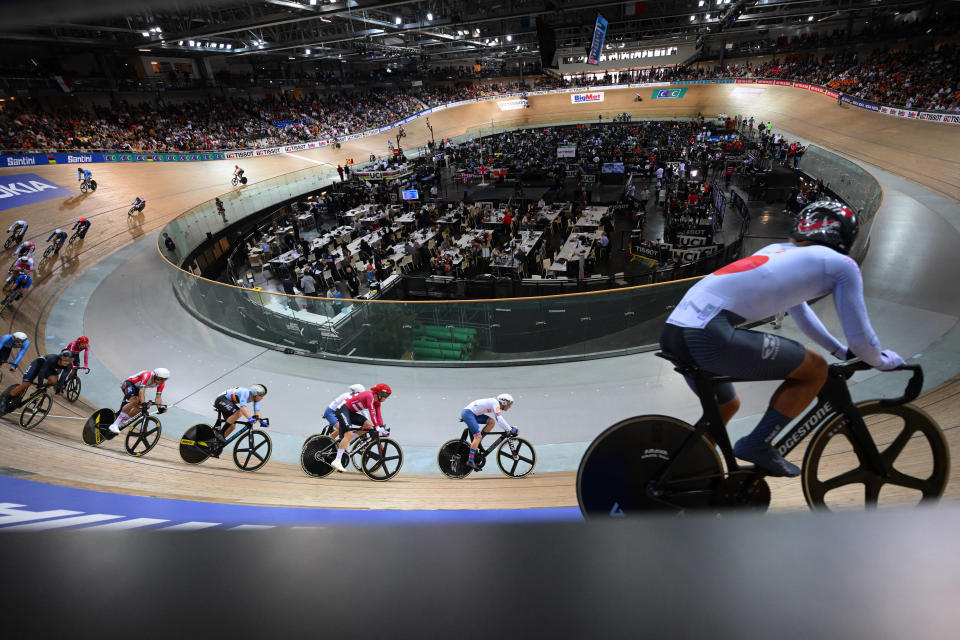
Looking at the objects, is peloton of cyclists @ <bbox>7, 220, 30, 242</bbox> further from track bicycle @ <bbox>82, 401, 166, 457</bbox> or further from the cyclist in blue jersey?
track bicycle @ <bbox>82, 401, 166, 457</bbox>

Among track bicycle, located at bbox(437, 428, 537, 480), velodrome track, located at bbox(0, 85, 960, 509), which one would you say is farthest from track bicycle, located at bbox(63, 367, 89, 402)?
track bicycle, located at bbox(437, 428, 537, 480)

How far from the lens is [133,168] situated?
79.6ft

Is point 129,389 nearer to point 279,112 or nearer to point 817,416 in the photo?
point 817,416

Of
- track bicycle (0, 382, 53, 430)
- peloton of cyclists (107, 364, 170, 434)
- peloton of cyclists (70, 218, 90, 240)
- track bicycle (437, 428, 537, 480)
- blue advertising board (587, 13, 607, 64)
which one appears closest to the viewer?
track bicycle (437, 428, 537, 480)

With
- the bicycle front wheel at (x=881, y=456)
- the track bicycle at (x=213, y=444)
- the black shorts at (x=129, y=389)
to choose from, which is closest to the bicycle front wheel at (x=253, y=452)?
the track bicycle at (x=213, y=444)

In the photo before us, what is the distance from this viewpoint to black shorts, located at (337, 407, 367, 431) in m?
5.67

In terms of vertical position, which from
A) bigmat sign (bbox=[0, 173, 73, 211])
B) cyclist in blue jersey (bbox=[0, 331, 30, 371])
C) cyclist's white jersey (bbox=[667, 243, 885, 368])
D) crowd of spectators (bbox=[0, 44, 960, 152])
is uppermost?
crowd of spectators (bbox=[0, 44, 960, 152])

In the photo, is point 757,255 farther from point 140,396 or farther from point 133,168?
point 133,168

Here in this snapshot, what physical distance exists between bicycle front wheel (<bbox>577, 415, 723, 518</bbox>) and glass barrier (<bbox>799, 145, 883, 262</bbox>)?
9.00m

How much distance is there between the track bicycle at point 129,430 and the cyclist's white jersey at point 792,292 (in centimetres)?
725

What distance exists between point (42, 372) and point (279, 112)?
3981cm

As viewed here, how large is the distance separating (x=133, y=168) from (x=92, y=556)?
30.7 m

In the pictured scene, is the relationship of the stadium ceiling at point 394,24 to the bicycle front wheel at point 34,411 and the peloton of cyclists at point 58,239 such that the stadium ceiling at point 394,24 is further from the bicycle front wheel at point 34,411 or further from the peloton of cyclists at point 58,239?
the bicycle front wheel at point 34,411

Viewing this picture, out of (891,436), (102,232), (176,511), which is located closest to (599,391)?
(891,436)
